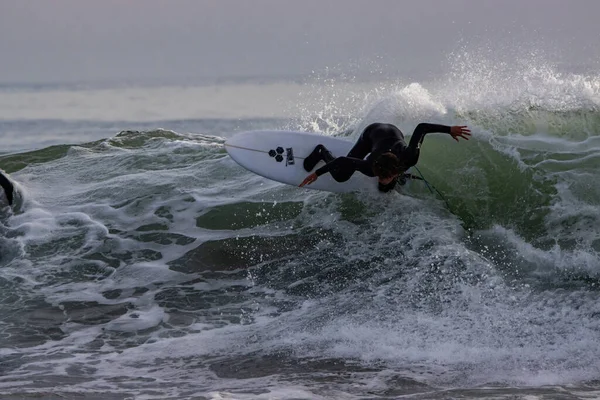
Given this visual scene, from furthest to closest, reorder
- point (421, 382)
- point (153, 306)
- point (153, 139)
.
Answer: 1. point (153, 139)
2. point (153, 306)
3. point (421, 382)

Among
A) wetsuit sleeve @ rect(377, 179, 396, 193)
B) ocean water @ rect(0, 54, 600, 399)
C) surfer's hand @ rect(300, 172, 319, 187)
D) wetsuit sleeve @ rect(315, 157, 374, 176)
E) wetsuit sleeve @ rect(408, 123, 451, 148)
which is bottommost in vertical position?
ocean water @ rect(0, 54, 600, 399)

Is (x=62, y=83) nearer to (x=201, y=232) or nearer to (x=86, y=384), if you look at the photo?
(x=201, y=232)

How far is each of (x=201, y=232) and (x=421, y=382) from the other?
14.3 feet

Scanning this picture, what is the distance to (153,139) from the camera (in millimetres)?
13328

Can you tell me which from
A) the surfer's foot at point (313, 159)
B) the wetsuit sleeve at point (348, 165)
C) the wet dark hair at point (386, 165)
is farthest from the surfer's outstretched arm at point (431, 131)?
the surfer's foot at point (313, 159)

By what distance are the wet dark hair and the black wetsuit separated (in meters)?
0.10

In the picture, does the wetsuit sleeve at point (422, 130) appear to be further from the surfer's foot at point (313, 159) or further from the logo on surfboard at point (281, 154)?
the logo on surfboard at point (281, 154)

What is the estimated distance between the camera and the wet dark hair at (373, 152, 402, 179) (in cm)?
798

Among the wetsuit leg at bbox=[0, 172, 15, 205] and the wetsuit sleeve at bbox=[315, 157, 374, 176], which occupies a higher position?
the wetsuit sleeve at bbox=[315, 157, 374, 176]

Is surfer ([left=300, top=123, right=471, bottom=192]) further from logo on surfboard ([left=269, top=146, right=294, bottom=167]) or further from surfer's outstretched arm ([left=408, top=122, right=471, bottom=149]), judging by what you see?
logo on surfboard ([left=269, top=146, right=294, bottom=167])

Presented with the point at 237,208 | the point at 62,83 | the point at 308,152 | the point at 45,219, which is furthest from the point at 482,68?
the point at 62,83

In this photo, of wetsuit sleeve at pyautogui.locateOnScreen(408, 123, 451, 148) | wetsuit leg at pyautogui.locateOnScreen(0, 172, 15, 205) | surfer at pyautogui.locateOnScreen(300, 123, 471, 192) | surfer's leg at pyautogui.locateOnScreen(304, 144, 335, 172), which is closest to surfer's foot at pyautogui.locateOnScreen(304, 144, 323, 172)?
surfer's leg at pyautogui.locateOnScreen(304, 144, 335, 172)

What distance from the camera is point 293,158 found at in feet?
31.1

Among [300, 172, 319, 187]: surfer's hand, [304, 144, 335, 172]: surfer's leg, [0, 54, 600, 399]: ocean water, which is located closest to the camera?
[0, 54, 600, 399]: ocean water
